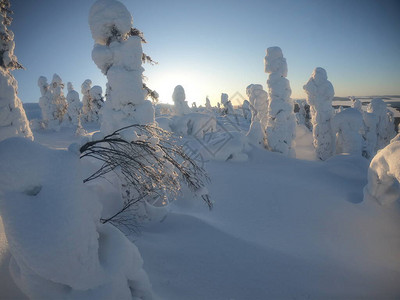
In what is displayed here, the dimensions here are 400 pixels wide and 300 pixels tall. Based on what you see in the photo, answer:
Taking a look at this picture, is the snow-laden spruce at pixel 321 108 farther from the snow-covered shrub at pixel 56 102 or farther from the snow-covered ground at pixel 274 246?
the snow-covered shrub at pixel 56 102

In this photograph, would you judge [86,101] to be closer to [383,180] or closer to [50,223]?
[50,223]

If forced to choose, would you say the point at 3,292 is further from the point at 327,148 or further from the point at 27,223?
the point at 327,148

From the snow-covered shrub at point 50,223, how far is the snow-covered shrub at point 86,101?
3338 centimetres

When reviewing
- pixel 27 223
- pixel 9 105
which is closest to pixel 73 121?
pixel 9 105

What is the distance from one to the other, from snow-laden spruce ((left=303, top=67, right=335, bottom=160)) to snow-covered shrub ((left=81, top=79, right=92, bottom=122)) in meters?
29.4

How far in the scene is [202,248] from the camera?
13.2ft

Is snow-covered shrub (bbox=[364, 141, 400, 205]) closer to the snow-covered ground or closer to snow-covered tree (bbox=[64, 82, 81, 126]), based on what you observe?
the snow-covered ground

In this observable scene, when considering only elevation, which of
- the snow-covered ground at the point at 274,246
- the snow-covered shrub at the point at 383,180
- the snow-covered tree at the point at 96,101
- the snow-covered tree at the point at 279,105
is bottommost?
the snow-covered ground at the point at 274,246

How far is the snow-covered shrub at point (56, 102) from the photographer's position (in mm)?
24578

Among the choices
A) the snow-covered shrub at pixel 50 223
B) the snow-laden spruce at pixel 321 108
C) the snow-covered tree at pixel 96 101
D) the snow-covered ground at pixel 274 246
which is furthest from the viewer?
the snow-covered tree at pixel 96 101

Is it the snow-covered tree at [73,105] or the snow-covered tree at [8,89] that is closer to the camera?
the snow-covered tree at [8,89]

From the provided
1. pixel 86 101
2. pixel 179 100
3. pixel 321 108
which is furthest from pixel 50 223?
pixel 86 101

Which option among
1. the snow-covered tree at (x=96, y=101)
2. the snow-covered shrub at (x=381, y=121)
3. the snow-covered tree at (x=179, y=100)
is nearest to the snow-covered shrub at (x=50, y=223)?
the snow-covered shrub at (x=381, y=121)

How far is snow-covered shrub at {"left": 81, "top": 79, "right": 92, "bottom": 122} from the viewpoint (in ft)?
101
